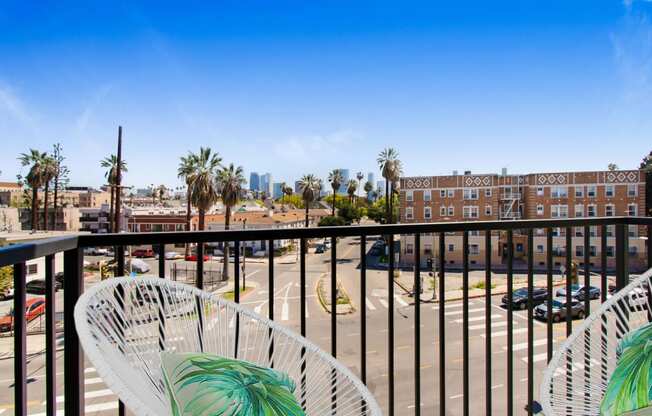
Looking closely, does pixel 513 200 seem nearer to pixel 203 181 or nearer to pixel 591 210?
pixel 591 210

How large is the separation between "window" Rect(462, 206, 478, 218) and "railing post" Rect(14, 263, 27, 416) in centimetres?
2486

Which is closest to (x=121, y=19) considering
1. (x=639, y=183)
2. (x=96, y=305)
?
(x=96, y=305)

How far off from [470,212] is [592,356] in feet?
79.1

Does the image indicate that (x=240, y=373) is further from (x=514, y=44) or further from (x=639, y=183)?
(x=639, y=183)

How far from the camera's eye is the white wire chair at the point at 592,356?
99 centimetres

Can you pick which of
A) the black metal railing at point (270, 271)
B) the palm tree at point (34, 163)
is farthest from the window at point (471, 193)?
the palm tree at point (34, 163)

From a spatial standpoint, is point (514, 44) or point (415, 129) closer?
point (514, 44)

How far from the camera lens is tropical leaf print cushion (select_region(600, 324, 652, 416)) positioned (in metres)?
0.99

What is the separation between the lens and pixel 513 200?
76.7 feet

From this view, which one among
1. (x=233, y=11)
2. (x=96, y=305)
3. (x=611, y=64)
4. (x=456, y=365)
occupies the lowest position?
(x=456, y=365)

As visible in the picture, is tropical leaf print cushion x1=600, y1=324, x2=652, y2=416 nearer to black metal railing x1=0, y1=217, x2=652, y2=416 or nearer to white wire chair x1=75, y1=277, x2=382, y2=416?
black metal railing x1=0, y1=217, x2=652, y2=416

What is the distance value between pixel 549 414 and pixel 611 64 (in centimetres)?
2269

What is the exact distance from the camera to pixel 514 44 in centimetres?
1616

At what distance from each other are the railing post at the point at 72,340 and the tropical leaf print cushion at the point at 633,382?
148cm
